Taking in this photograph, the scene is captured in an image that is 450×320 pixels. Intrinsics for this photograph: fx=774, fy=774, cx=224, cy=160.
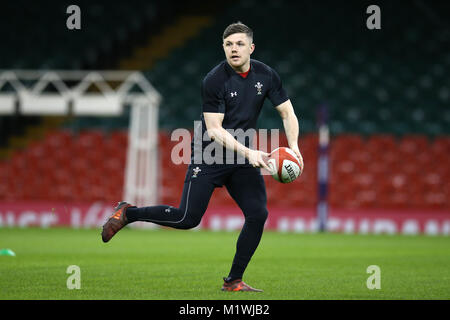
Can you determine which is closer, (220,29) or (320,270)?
(320,270)

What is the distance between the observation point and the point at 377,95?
21578mm

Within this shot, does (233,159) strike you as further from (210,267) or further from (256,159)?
(210,267)

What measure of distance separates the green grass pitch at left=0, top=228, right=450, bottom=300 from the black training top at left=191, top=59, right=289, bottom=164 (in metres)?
1.25

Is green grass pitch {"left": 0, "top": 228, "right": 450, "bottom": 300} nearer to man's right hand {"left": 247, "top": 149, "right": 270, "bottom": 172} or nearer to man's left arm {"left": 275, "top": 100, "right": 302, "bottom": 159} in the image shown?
man's right hand {"left": 247, "top": 149, "right": 270, "bottom": 172}

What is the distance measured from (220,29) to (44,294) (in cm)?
1917

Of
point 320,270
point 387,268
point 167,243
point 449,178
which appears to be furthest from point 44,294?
point 449,178

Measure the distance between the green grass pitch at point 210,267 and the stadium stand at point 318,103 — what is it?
14.9ft

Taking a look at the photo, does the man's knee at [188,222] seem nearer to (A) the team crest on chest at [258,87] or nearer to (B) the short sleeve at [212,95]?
(B) the short sleeve at [212,95]

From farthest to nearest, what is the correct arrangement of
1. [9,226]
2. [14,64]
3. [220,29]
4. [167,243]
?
1. [220,29]
2. [14,64]
3. [9,226]
4. [167,243]

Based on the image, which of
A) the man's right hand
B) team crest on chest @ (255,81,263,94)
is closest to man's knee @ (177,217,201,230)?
the man's right hand

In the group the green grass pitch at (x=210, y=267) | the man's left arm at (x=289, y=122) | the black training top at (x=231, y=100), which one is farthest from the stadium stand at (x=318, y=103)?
the black training top at (x=231, y=100)

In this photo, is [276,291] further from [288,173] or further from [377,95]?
[377,95]

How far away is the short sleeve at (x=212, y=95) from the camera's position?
6590 mm
